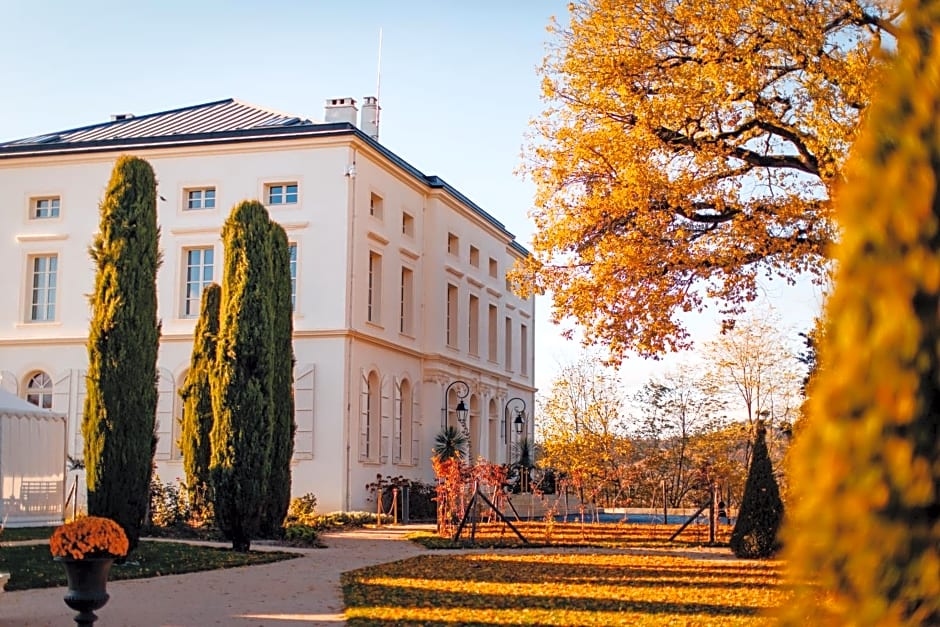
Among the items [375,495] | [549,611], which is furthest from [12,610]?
[375,495]

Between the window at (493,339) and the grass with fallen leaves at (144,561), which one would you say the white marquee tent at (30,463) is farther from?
the window at (493,339)

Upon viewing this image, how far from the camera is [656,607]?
9484mm

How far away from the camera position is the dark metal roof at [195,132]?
26487 millimetres

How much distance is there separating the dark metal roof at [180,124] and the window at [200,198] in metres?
1.52

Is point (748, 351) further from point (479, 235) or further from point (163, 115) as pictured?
point (163, 115)

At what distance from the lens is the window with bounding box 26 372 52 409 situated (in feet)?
89.1

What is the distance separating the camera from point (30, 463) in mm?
20734

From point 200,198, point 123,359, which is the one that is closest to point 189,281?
point 200,198

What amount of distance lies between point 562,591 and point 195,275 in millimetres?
18683

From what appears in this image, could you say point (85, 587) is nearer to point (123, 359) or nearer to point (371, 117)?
point (123, 359)

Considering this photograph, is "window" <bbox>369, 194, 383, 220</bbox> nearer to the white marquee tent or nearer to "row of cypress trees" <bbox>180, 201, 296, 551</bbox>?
the white marquee tent

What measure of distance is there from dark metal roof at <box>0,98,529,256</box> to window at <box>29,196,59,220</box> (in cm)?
126

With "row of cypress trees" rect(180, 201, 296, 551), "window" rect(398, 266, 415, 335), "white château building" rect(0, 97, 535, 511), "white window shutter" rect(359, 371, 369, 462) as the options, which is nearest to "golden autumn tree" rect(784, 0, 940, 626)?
"row of cypress trees" rect(180, 201, 296, 551)

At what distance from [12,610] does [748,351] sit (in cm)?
2186
